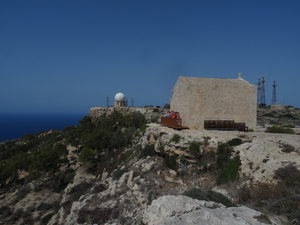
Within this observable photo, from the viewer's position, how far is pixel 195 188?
6.42 metres

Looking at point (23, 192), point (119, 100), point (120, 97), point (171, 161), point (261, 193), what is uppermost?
point (120, 97)

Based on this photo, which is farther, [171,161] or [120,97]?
[120,97]

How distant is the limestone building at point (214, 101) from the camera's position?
1515cm

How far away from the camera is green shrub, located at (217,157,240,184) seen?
895 cm

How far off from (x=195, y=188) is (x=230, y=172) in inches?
145

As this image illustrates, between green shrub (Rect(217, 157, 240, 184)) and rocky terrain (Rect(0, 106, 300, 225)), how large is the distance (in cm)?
6

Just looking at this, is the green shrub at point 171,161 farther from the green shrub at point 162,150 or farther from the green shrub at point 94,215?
the green shrub at point 94,215

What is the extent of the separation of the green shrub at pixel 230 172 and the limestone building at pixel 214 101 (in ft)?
18.8

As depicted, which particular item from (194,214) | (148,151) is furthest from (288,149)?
(148,151)

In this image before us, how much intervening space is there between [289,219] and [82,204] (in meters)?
9.58

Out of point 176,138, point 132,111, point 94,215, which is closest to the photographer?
point 94,215

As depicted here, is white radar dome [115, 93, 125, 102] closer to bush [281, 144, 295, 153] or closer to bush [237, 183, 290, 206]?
bush [281, 144, 295, 153]

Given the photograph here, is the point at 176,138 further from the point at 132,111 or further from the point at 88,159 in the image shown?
the point at 132,111

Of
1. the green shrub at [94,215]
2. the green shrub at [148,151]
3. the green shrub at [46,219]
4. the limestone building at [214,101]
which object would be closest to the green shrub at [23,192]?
the green shrub at [46,219]
